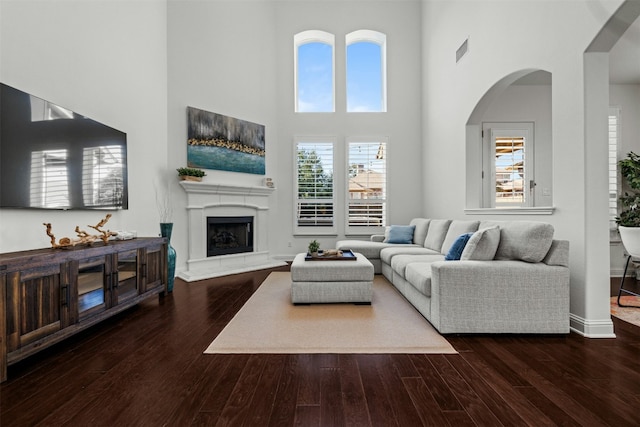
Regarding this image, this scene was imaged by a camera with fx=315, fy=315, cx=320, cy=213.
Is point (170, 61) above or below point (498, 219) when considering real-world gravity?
above

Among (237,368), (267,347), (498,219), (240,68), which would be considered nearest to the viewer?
(237,368)

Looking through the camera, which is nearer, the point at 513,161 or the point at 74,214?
the point at 74,214

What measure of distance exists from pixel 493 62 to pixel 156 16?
4835 mm

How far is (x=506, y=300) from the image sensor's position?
253cm

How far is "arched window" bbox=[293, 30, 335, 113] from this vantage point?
670 centimetres

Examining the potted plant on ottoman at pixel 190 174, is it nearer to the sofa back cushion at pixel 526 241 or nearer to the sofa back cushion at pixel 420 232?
the sofa back cushion at pixel 420 232

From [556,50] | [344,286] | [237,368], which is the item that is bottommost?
[237,368]

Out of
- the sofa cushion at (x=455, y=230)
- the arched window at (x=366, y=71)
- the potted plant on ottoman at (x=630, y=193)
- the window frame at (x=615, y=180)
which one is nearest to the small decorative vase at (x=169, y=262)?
the sofa cushion at (x=455, y=230)

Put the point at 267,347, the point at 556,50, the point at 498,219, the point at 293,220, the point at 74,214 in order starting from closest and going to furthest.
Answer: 1. the point at 267,347
2. the point at 556,50
3. the point at 74,214
4. the point at 498,219
5. the point at 293,220

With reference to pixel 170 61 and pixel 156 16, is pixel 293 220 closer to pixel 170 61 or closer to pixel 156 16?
pixel 170 61

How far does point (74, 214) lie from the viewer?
124 inches

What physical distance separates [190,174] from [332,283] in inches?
121

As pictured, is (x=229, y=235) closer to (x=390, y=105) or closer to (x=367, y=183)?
(x=367, y=183)

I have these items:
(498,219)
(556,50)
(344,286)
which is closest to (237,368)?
(344,286)
